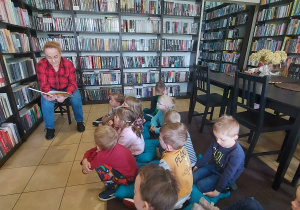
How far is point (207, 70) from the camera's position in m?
2.06

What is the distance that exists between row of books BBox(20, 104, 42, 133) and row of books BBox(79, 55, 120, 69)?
124 centimetres

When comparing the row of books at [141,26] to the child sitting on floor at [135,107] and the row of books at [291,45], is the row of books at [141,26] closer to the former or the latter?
the child sitting on floor at [135,107]

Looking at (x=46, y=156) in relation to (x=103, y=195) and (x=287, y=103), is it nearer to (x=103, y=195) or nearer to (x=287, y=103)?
(x=103, y=195)

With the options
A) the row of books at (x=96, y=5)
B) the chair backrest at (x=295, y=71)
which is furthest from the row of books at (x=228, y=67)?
the row of books at (x=96, y=5)

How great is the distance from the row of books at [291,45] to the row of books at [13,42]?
15.0 feet

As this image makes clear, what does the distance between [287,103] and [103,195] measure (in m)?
1.62

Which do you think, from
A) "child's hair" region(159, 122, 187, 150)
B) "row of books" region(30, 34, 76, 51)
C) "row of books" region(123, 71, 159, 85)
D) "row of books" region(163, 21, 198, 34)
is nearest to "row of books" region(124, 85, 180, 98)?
"row of books" region(123, 71, 159, 85)

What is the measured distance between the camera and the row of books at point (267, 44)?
3.41m

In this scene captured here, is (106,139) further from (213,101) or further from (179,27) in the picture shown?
(179,27)

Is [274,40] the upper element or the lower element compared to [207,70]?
upper

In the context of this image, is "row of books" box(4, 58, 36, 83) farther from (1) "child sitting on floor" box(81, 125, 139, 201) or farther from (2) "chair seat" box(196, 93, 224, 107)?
(2) "chair seat" box(196, 93, 224, 107)

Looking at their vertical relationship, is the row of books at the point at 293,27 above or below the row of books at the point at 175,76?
above

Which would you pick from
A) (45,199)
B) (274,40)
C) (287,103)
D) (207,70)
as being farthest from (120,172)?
(274,40)

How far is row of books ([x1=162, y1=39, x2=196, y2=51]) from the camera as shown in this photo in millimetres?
3492
